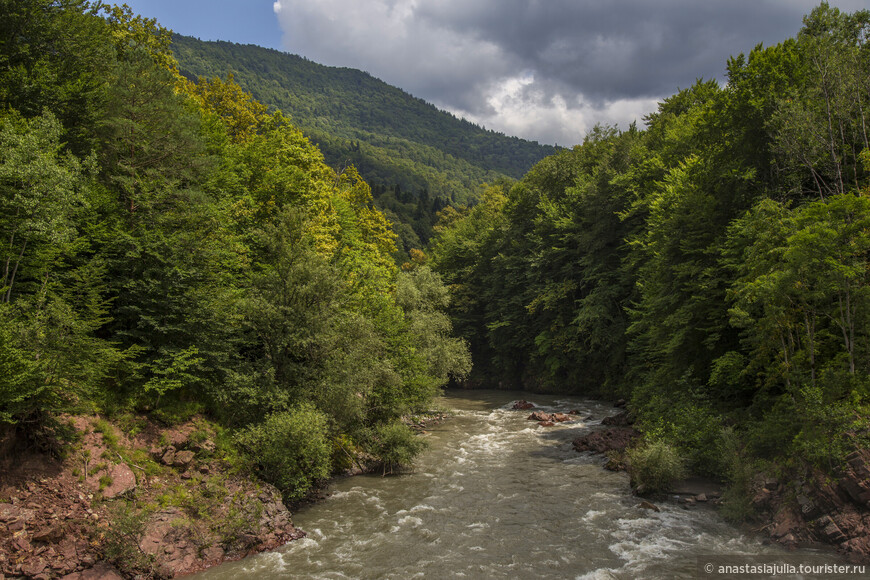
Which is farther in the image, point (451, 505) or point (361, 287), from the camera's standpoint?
point (361, 287)

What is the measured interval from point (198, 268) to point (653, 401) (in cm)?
2252

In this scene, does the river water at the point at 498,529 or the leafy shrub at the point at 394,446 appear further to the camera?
the leafy shrub at the point at 394,446

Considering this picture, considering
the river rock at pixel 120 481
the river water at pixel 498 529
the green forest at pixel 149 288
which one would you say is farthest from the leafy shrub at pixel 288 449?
the river rock at pixel 120 481

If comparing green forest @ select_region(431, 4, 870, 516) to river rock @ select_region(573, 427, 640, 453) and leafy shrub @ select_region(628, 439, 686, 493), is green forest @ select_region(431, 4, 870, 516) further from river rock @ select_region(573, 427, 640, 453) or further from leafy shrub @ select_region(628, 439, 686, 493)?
river rock @ select_region(573, 427, 640, 453)

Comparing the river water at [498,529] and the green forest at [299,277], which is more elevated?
the green forest at [299,277]

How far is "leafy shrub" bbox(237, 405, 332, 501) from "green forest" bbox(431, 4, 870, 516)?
13561mm

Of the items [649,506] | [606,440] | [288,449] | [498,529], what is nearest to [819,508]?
[649,506]

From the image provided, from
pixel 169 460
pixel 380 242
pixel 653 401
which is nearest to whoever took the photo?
pixel 169 460

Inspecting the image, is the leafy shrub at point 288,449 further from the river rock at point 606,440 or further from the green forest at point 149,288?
the river rock at point 606,440

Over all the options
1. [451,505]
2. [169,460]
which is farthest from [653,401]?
[169,460]

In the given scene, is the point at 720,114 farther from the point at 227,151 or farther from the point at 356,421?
the point at 227,151

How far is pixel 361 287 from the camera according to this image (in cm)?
3073

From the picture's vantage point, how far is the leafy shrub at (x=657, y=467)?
19.3m

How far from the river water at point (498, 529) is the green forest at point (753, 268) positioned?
9.73 ft
